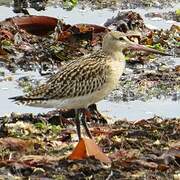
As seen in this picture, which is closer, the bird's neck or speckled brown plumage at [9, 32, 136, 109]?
speckled brown plumage at [9, 32, 136, 109]

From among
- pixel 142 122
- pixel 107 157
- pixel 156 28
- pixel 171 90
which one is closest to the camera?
pixel 107 157

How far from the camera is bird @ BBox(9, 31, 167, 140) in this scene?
359 inches

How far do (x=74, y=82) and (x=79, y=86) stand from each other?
0.07 m

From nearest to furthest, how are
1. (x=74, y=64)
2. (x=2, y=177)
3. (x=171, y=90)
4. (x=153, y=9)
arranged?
(x=2, y=177)
(x=74, y=64)
(x=171, y=90)
(x=153, y=9)

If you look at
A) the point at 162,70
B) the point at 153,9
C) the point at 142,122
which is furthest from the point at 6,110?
the point at 153,9

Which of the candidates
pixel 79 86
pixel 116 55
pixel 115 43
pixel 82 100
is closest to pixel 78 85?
pixel 79 86

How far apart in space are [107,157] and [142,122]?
70.3 inches

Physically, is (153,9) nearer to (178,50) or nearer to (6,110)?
(178,50)

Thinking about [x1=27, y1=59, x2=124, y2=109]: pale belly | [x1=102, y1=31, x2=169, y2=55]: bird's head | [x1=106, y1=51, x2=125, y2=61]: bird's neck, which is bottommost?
[x1=27, y1=59, x2=124, y2=109]: pale belly

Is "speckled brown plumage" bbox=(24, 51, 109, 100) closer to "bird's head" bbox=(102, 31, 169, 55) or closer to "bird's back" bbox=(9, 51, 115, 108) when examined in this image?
"bird's back" bbox=(9, 51, 115, 108)

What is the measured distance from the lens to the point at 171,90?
1184cm

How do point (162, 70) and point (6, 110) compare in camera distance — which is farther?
point (162, 70)

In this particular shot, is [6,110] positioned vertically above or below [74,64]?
below

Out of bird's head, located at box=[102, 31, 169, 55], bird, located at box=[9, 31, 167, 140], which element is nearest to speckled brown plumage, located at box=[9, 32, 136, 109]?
bird, located at box=[9, 31, 167, 140]
